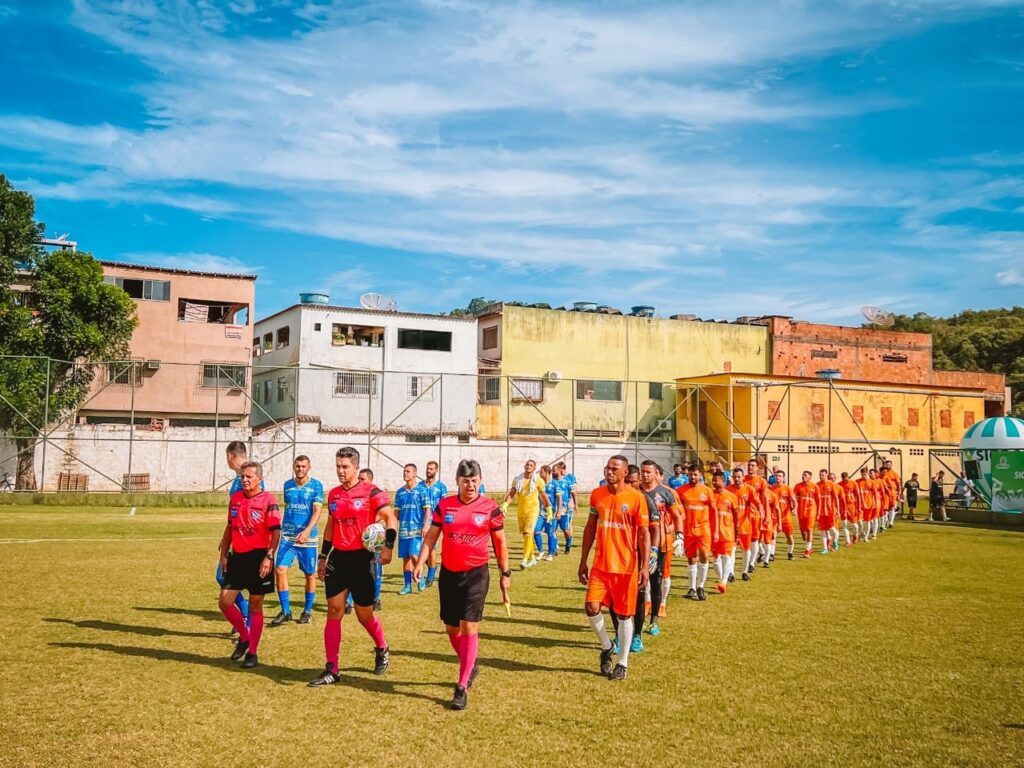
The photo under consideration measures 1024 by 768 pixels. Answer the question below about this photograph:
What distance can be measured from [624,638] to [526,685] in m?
1.22

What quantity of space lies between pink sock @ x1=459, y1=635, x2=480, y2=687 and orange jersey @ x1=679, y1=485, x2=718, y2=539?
746 centimetres

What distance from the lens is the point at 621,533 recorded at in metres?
9.47

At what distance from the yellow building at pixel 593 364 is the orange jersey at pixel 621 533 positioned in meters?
37.3

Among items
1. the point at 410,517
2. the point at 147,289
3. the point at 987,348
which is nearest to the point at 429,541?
the point at 410,517

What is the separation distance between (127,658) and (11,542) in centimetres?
1306

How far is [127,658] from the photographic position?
9766 mm

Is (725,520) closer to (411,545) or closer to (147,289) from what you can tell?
(411,545)

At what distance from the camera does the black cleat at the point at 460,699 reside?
317 inches

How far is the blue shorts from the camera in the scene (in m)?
12.3

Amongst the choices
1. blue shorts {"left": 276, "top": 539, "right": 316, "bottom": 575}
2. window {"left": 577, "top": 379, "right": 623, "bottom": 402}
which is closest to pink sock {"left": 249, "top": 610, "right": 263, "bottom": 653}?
blue shorts {"left": 276, "top": 539, "right": 316, "bottom": 575}

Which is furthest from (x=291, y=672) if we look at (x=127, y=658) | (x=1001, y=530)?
(x=1001, y=530)

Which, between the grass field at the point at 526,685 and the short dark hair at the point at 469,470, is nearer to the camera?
the grass field at the point at 526,685

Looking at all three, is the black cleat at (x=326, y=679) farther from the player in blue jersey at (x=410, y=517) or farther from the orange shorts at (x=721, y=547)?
the orange shorts at (x=721, y=547)

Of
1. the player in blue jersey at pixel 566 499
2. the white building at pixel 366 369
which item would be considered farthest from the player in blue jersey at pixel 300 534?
the white building at pixel 366 369
